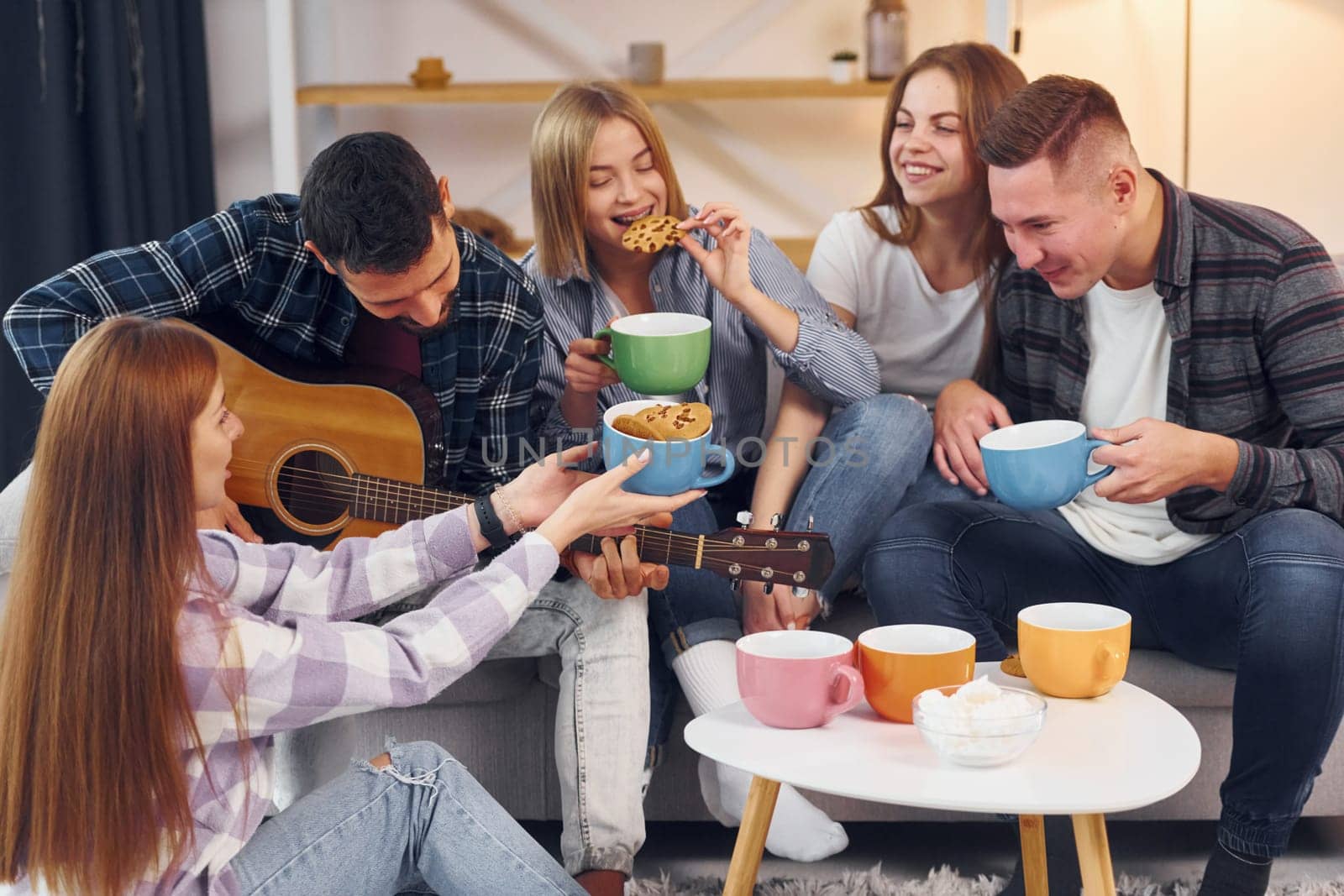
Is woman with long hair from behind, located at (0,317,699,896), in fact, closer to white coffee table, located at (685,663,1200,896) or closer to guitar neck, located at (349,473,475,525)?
white coffee table, located at (685,663,1200,896)

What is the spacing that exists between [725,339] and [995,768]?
1005 millimetres

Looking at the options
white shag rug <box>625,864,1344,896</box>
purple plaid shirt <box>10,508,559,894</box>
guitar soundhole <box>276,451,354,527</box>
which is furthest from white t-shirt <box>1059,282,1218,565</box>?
guitar soundhole <box>276,451,354,527</box>

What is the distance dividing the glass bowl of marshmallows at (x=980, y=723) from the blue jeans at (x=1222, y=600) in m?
0.49

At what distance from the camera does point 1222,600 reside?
1.61 metres

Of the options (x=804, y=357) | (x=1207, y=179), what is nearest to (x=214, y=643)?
(x=804, y=357)

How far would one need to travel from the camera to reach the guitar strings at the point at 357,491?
166cm

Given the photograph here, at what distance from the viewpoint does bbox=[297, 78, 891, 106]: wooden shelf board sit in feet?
11.1

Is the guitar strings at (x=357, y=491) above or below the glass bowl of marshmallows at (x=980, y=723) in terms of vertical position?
above

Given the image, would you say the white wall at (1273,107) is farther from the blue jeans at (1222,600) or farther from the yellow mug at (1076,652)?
the yellow mug at (1076,652)

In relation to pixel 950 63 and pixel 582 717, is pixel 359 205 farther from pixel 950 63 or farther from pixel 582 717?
pixel 950 63

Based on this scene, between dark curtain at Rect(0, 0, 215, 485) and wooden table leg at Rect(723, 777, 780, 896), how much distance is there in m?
2.17

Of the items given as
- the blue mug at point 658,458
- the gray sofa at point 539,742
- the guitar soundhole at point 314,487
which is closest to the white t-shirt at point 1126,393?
the gray sofa at point 539,742

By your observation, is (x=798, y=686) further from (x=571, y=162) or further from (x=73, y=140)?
(x=73, y=140)

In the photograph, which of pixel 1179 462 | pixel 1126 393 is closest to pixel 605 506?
pixel 1179 462
